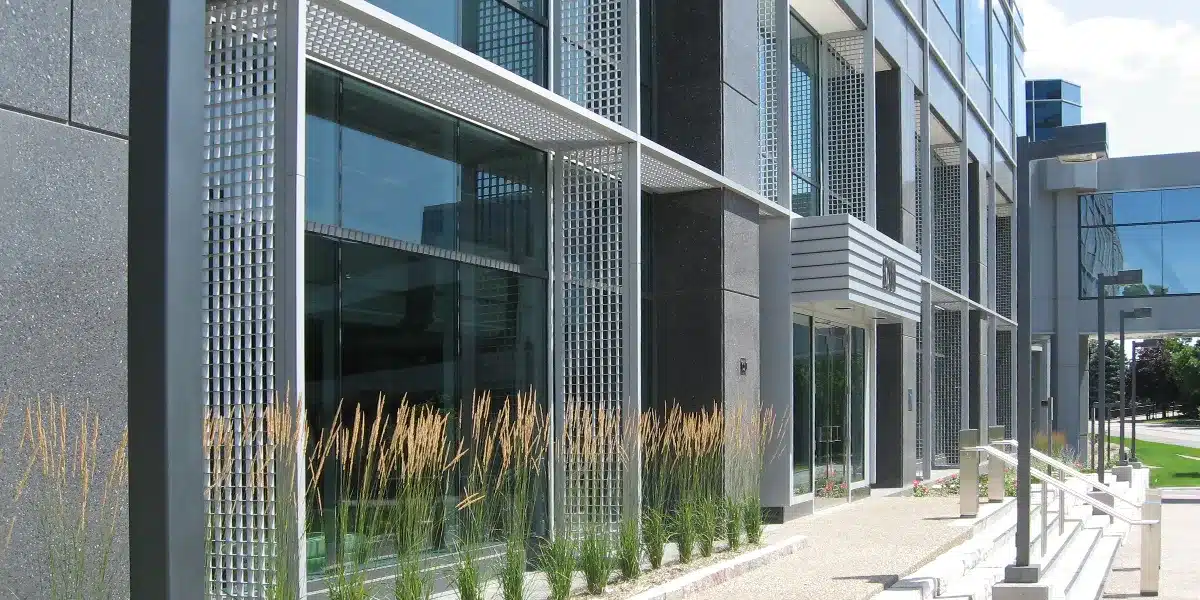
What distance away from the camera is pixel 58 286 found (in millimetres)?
5758

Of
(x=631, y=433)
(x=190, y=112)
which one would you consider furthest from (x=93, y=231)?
(x=631, y=433)

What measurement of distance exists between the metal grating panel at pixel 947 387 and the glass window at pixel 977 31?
6580 millimetres

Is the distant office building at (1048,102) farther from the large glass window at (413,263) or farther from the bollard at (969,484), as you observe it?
the large glass window at (413,263)

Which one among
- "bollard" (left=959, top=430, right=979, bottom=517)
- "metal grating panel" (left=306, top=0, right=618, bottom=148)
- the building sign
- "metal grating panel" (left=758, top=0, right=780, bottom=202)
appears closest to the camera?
"metal grating panel" (left=306, top=0, right=618, bottom=148)

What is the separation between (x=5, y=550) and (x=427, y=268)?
5.38 metres

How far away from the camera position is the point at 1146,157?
4188 cm

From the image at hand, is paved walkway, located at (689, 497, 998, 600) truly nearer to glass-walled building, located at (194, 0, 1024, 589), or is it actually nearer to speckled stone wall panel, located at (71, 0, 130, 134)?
glass-walled building, located at (194, 0, 1024, 589)

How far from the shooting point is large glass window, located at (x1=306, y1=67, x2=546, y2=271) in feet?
30.0

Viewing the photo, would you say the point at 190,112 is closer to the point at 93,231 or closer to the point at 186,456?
the point at 186,456

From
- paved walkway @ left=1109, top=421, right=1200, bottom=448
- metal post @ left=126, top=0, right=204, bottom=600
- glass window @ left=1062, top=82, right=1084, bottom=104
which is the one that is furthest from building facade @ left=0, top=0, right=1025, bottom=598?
paved walkway @ left=1109, top=421, right=1200, bottom=448

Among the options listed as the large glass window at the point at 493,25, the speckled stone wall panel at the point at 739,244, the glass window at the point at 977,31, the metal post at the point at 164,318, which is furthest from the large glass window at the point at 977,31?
the metal post at the point at 164,318

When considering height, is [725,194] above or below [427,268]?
above

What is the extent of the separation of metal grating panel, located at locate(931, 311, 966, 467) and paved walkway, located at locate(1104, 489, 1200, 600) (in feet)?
21.7

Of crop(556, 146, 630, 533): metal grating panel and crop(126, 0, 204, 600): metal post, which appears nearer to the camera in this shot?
crop(126, 0, 204, 600): metal post
